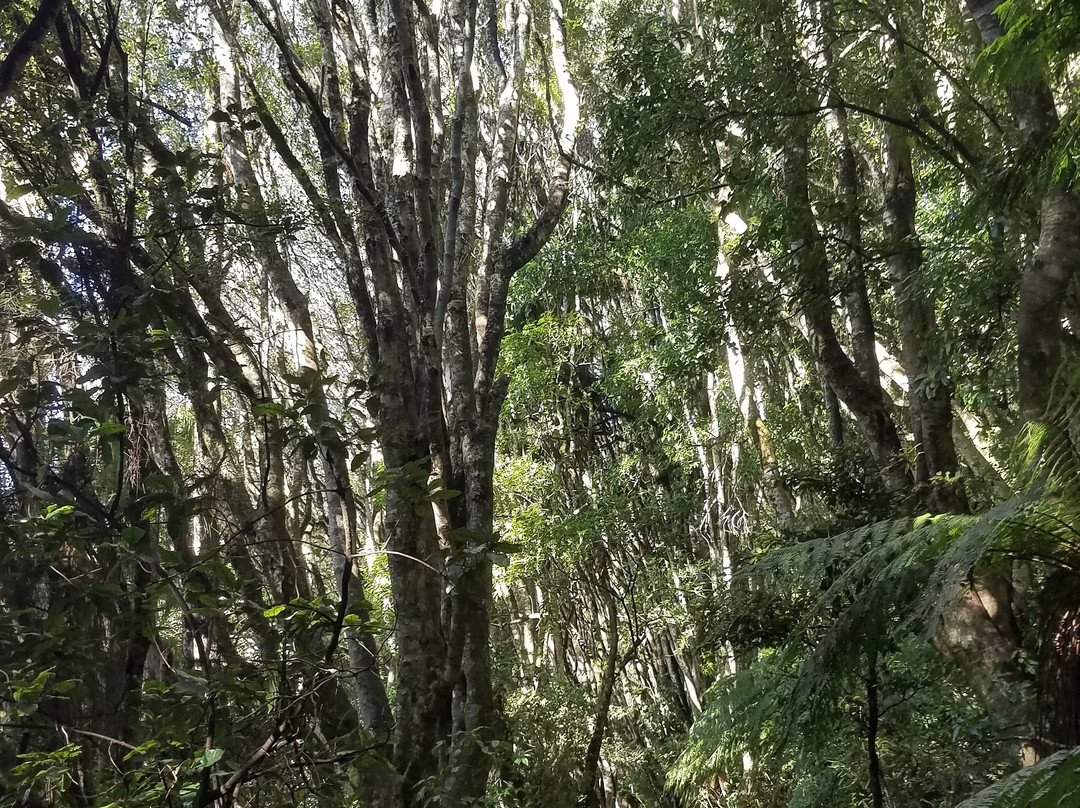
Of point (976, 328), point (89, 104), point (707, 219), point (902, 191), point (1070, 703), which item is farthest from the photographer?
point (707, 219)

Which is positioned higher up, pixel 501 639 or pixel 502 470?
pixel 502 470

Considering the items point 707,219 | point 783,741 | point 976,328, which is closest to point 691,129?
point 976,328

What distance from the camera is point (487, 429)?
9.53 feet

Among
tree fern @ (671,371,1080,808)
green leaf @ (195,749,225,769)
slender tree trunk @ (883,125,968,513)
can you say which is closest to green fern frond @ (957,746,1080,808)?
tree fern @ (671,371,1080,808)

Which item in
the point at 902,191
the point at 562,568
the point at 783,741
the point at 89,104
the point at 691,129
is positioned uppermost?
the point at 691,129

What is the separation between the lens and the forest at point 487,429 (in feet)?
5.36

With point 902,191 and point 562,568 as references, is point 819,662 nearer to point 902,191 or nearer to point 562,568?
point 902,191

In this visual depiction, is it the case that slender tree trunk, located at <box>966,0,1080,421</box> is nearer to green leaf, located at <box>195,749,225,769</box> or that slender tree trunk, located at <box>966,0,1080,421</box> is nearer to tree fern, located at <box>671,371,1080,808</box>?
tree fern, located at <box>671,371,1080,808</box>

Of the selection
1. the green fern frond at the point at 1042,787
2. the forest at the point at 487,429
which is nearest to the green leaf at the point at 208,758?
the forest at the point at 487,429

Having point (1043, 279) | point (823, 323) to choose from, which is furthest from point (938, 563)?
point (823, 323)

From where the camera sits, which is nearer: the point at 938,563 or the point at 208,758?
the point at 208,758

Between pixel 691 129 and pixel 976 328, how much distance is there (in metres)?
1.54

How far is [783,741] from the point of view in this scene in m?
2.49

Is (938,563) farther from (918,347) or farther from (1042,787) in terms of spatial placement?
(918,347)
